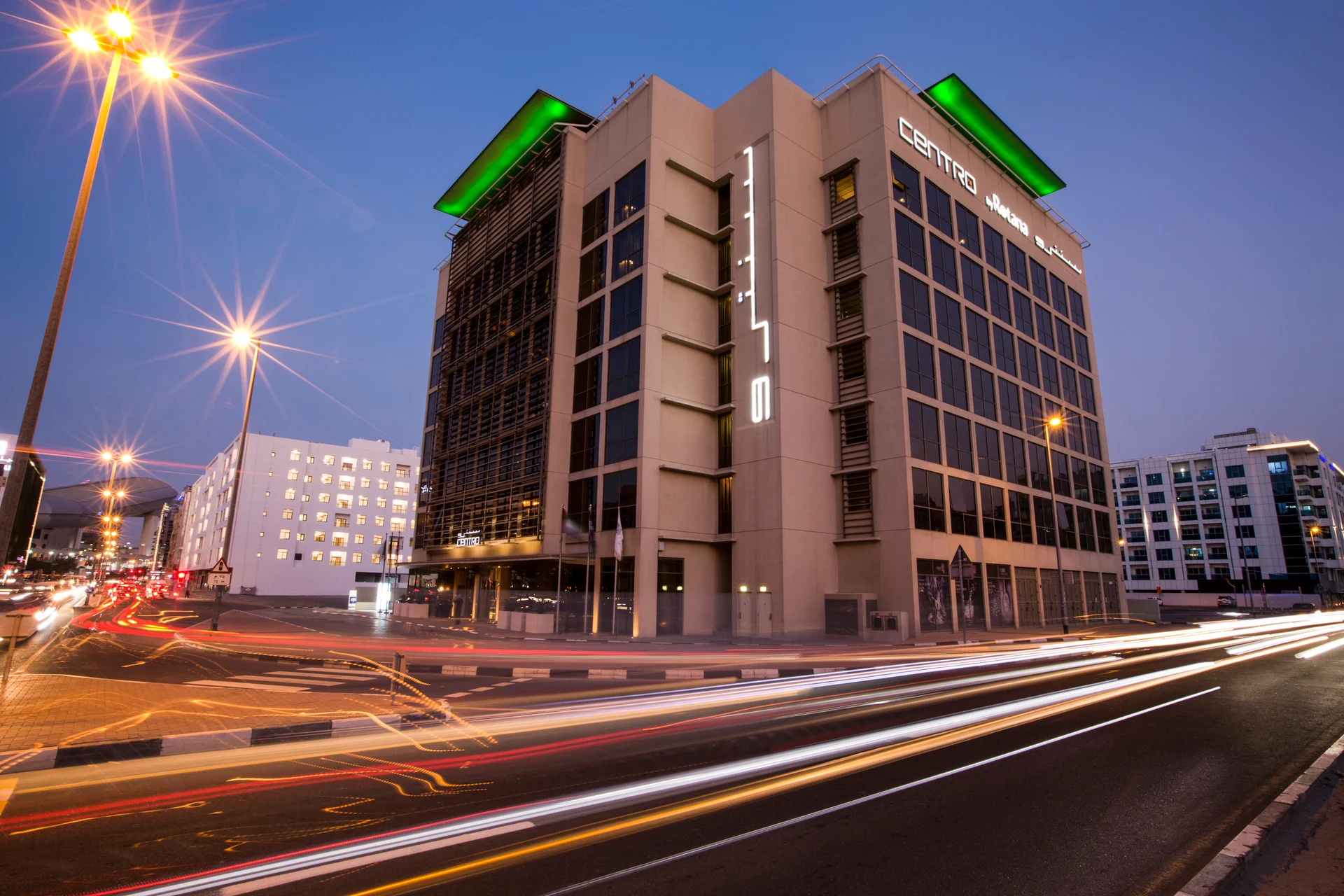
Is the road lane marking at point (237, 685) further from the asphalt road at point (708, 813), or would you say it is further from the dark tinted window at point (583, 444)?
the dark tinted window at point (583, 444)

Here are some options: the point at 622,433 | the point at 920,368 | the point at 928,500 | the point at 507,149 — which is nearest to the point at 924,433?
the point at 928,500

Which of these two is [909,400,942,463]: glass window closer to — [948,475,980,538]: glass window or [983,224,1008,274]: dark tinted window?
[948,475,980,538]: glass window

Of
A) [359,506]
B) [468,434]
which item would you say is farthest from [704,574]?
[359,506]

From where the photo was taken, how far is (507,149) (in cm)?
4934

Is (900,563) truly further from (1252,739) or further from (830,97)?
(830,97)

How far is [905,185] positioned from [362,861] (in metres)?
40.4

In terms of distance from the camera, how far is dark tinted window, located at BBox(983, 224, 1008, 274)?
44.9 meters

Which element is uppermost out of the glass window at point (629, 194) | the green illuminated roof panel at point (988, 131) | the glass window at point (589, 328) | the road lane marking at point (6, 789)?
the green illuminated roof panel at point (988, 131)

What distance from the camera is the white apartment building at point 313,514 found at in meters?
89.9

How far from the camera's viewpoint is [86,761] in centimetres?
769

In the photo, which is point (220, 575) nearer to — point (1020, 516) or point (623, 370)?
point (623, 370)

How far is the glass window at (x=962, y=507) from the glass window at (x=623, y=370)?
17.8m

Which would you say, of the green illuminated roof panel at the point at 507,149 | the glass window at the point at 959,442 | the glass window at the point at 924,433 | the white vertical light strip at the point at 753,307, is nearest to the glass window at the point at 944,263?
the glass window at the point at 959,442

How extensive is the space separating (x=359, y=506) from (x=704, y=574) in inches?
3273
